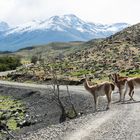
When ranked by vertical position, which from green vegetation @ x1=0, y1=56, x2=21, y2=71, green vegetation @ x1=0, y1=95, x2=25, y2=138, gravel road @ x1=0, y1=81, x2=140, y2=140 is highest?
green vegetation @ x1=0, y1=56, x2=21, y2=71

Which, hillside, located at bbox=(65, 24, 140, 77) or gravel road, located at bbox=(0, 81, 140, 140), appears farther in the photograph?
hillside, located at bbox=(65, 24, 140, 77)

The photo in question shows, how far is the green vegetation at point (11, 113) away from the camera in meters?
43.1

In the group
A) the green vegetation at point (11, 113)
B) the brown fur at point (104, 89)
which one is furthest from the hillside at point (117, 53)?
the brown fur at point (104, 89)

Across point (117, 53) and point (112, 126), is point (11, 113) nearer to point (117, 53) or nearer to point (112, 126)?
point (112, 126)

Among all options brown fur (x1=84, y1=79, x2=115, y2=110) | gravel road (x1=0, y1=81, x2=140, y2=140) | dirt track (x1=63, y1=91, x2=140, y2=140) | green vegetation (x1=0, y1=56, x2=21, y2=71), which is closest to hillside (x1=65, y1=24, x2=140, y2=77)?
green vegetation (x1=0, y1=56, x2=21, y2=71)

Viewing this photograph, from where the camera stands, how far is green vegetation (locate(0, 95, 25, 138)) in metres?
43.1

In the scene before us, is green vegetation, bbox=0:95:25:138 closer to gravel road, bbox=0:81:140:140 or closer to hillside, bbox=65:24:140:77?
gravel road, bbox=0:81:140:140

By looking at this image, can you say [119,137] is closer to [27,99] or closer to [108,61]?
[27,99]

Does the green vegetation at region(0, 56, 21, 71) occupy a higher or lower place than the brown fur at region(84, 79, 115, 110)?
higher

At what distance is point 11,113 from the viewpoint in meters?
50.9

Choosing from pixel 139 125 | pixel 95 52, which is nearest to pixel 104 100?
pixel 139 125

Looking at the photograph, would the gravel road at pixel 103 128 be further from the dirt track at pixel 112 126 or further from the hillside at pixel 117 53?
the hillside at pixel 117 53

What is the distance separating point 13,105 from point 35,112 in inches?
402

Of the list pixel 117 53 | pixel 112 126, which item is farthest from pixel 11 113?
pixel 117 53
